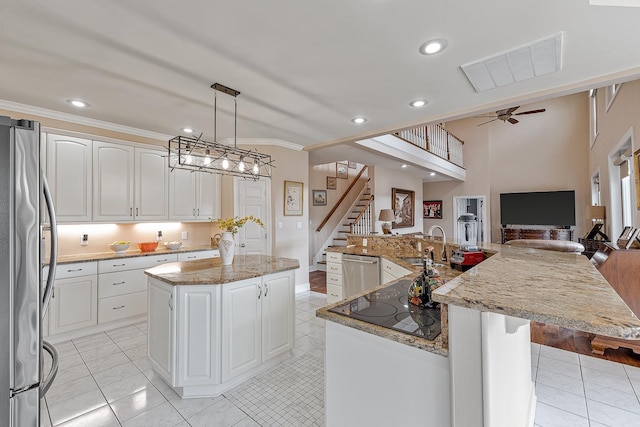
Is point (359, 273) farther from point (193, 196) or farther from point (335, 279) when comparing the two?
point (193, 196)

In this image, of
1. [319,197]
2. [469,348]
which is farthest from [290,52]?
[319,197]

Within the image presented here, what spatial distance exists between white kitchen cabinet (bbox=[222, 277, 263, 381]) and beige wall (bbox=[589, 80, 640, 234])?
442cm

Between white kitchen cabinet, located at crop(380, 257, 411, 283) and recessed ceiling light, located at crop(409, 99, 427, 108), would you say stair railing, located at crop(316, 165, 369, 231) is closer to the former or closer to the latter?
white kitchen cabinet, located at crop(380, 257, 411, 283)

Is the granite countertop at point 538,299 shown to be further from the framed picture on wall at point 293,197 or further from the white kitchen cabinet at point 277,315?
the framed picture on wall at point 293,197

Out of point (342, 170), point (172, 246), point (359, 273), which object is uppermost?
point (342, 170)

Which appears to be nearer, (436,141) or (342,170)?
(436,141)

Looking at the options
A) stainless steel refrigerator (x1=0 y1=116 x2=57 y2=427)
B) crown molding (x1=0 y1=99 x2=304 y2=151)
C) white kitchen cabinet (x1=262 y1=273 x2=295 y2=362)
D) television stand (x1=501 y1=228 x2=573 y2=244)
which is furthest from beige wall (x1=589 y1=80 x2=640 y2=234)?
stainless steel refrigerator (x1=0 y1=116 x2=57 y2=427)

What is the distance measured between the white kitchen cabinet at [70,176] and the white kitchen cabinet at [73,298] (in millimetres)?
616

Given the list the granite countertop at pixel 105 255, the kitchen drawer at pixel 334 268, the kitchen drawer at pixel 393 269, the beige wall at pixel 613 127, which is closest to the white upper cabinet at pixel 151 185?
the granite countertop at pixel 105 255

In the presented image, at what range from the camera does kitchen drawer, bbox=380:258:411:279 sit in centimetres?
312

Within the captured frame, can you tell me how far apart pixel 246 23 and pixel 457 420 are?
235 cm

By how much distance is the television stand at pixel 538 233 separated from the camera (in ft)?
25.8

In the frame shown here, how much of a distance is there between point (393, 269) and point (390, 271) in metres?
0.10

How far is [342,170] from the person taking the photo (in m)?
8.45
